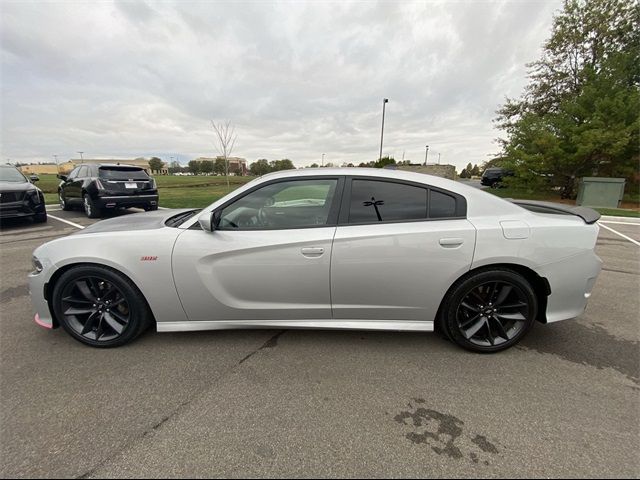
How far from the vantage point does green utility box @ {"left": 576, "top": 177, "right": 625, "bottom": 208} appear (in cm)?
1260

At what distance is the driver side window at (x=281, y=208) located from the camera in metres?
2.41

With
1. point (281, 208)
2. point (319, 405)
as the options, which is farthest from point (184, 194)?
point (319, 405)

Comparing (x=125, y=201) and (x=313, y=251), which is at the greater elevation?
(x=313, y=251)

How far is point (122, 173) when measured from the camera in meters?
8.46

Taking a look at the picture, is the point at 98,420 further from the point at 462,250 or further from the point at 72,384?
the point at 462,250

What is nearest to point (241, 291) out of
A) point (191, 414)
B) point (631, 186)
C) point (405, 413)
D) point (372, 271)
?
point (191, 414)

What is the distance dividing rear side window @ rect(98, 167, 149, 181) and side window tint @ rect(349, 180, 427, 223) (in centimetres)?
847

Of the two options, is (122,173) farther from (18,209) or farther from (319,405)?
(319,405)

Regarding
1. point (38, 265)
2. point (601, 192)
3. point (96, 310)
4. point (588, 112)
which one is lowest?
point (96, 310)

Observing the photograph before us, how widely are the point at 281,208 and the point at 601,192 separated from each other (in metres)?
16.2

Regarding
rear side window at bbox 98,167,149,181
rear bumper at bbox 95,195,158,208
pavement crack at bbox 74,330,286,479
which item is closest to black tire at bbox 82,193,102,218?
rear bumper at bbox 95,195,158,208

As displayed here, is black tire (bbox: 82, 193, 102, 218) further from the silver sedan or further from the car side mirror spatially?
the car side mirror

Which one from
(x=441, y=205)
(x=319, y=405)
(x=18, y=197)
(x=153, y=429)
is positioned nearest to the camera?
(x=153, y=429)

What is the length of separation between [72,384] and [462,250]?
2999 mm
